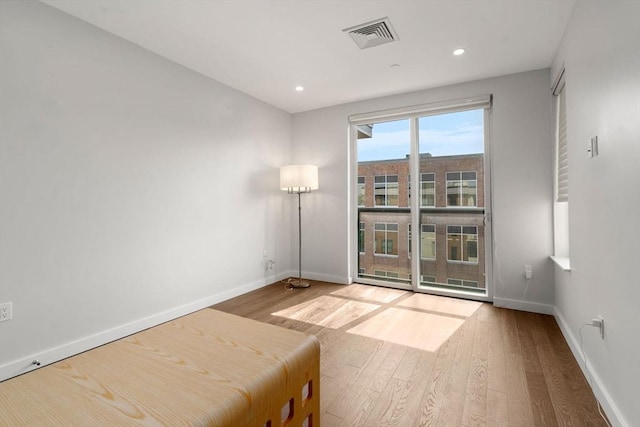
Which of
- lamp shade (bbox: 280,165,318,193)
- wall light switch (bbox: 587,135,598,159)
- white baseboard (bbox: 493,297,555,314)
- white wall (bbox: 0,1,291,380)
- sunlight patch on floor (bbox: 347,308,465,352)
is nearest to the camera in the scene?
wall light switch (bbox: 587,135,598,159)

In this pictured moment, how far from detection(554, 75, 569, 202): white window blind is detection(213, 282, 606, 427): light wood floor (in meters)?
1.21

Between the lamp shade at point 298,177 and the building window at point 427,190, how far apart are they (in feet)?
4.43

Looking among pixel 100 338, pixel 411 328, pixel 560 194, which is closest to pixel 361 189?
pixel 411 328

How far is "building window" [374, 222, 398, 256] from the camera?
391 cm

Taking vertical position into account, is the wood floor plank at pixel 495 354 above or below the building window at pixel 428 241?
below

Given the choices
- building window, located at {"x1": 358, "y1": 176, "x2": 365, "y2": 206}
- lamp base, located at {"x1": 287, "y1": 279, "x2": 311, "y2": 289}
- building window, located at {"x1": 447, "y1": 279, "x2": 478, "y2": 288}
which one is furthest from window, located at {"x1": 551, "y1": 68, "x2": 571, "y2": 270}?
lamp base, located at {"x1": 287, "y1": 279, "x2": 311, "y2": 289}

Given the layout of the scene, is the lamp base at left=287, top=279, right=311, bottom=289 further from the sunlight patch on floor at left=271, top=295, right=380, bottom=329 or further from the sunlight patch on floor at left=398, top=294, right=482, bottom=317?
the sunlight patch on floor at left=398, top=294, right=482, bottom=317

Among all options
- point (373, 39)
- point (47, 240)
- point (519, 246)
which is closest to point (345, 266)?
point (519, 246)

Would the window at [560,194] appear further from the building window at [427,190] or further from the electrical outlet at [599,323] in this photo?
the building window at [427,190]

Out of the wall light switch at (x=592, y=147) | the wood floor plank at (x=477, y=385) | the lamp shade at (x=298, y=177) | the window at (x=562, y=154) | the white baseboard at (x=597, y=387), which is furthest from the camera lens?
the lamp shade at (x=298, y=177)

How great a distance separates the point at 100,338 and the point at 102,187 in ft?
3.90

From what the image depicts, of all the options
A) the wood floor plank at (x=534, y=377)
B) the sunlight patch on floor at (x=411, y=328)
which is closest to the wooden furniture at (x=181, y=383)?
the wood floor plank at (x=534, y=377)

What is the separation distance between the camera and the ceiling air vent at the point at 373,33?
90.7 inches

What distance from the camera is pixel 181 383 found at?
749mm
